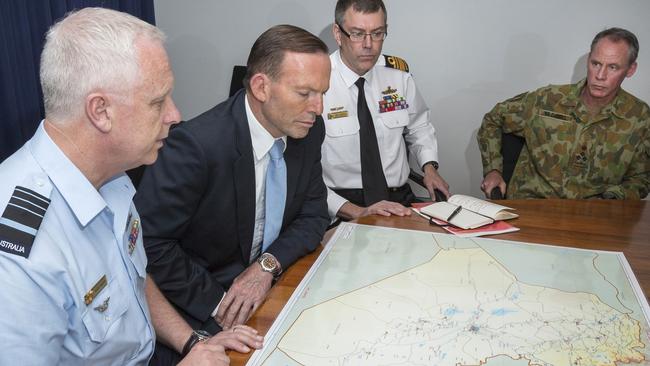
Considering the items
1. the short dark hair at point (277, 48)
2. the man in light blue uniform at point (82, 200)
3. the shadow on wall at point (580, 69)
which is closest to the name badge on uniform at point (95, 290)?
the man in light blue uniform at point (82, 200)

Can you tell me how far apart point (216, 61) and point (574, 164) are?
2343 mm

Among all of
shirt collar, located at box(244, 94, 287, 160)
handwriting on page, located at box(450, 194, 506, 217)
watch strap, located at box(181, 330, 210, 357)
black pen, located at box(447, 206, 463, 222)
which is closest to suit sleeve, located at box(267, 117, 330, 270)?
shirt collar, located at box(244, 94, 287, 160)

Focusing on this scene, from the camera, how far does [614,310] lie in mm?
1245

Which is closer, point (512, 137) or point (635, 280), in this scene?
point (635, 280)

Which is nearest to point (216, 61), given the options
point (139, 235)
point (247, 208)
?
point (247, 208)

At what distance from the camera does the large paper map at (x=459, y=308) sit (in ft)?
3.51

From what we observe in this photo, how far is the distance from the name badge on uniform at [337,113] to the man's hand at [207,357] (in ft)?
4.90

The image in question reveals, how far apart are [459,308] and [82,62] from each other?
945mm

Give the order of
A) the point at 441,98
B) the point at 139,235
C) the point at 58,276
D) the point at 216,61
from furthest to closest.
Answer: the point at 216,61, the point at 441,98, the point at 139,235, the point at 58,276

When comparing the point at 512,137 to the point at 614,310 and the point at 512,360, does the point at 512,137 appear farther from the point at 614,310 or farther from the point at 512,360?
the point at 512,360

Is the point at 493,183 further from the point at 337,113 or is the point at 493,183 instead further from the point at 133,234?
the point at 133,234

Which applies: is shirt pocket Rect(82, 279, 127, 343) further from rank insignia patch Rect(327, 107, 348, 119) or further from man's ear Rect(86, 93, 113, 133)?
rank insignia patch Rect(327, 107, 348, 119)

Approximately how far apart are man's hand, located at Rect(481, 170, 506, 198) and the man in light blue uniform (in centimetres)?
158

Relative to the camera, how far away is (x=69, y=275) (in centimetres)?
87
